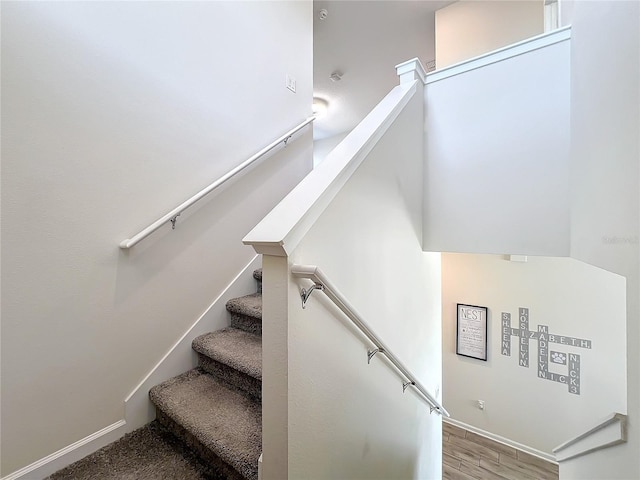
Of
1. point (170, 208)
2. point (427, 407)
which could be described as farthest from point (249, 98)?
point (427, 407)

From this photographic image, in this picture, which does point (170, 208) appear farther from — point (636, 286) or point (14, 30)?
point (636, 286)

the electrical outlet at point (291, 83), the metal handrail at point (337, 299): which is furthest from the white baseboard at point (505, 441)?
the electrical outlet at point (291, 83)

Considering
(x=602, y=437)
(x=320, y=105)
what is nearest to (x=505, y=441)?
(x=602, y=437)

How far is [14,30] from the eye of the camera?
1061mm

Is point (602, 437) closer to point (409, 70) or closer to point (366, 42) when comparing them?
point (409, 70)

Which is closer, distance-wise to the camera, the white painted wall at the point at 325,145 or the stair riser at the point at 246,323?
the stair riser at the point at 246,323

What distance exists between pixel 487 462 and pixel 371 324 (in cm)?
369

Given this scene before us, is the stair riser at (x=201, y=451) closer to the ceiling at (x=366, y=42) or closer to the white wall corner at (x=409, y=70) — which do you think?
the white wall corner at (x=409, y=70)

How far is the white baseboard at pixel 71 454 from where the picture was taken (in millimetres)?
1099

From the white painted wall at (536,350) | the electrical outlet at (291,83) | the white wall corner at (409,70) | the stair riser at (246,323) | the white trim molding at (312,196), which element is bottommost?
the white painted wall at (536,350)

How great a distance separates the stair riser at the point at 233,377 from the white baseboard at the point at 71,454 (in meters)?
0.43

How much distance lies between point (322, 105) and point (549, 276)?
14.0ft

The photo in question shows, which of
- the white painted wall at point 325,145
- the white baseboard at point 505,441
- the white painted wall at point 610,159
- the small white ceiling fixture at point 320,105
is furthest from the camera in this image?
the white painted wall at point 325,145

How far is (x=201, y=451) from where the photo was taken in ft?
3.99
